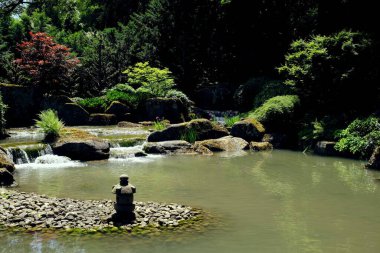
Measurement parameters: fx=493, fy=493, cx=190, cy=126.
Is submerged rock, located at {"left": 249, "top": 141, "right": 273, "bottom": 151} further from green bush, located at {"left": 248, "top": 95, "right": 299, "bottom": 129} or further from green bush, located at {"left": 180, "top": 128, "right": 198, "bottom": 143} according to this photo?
green bush, located at {"left": 180, "top": 128, "right": 198, "bottom": 143}

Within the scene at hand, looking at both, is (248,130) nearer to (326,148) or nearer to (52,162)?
(326,148)

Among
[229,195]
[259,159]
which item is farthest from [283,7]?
[229,195]

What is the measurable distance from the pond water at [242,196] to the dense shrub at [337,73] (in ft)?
13.7

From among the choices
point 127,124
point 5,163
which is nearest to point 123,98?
point 127,124

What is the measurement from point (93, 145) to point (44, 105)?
8360 mm

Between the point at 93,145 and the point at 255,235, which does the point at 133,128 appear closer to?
the point at 93,145

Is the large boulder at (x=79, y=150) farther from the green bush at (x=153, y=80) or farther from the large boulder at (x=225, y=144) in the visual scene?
the green bush at (x=153, y=80)

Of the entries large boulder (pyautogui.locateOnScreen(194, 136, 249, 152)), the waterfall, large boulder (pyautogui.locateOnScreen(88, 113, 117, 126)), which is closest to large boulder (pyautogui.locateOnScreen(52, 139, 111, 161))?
the waterfall

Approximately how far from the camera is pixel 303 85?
24656 mm

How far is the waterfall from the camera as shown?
17719mm

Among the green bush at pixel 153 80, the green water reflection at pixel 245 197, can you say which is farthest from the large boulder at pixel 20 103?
the green water reflection at pixel 245 197

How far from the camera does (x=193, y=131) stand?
2236cm

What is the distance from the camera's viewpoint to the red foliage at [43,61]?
26375 mm

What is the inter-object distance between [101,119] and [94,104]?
3.95ft
